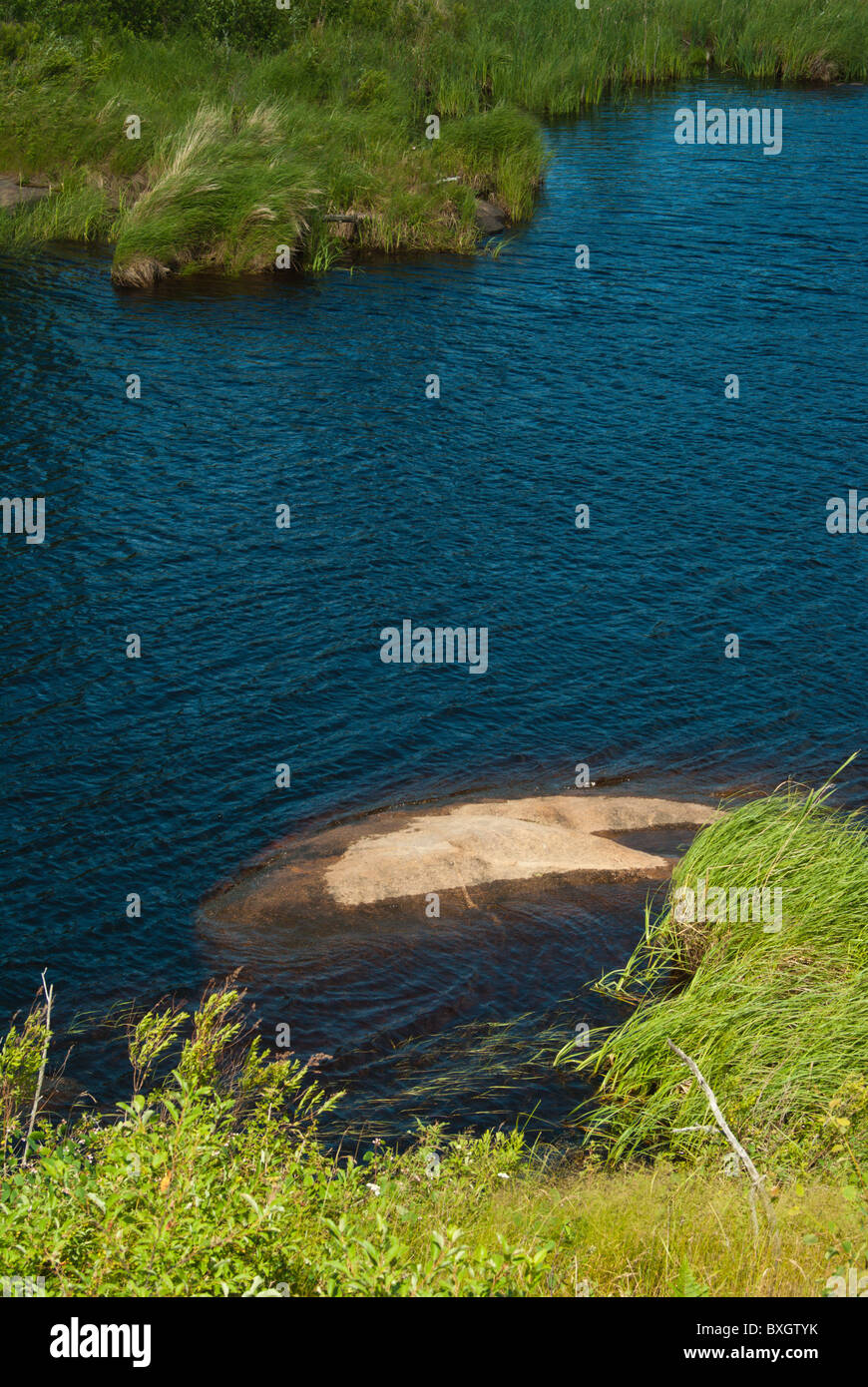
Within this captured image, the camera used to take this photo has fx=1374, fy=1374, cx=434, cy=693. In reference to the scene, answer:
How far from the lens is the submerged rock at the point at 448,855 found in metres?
15.4

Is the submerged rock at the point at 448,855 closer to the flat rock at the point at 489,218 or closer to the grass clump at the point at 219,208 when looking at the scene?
the grass clump at the point at 219,208

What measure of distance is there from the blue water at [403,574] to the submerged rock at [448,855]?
548mm

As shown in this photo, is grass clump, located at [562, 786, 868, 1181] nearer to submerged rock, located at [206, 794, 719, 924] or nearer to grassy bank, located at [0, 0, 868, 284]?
submerged rock, located at [206, 794, 719, 924]

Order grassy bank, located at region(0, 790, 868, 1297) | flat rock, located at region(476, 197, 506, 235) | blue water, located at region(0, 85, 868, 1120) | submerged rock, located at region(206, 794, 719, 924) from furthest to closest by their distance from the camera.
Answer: flat rock, located at region(476, 197, 506, 235) < submerged rock, located at region(206, 794, 719, 924) < blue water, located at region(0, 85, 868, 1120) < grassy bank, located at region(0, 790, 868, 1297)

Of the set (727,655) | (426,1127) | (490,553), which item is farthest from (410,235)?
(426,1127)

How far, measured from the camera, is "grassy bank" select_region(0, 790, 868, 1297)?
6.95 meters

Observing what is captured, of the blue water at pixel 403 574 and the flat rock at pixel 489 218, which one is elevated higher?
the flat rock at pixel 489 218

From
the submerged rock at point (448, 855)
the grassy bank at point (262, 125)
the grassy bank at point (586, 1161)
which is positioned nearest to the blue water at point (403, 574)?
the submerged rock at point (448, 855)

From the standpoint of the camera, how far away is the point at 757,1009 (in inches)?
487

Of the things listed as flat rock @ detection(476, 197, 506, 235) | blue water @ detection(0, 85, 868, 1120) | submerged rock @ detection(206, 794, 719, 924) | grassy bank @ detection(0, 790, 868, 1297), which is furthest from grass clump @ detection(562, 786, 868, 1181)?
flat rock @ detection(476, 197, 506, 235)

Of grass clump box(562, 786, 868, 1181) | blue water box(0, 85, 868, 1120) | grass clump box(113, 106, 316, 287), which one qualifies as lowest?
grass clump box(562, 786, 868, 1181)

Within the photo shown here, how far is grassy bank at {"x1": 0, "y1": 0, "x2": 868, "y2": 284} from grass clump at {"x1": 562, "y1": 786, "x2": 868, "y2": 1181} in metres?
25.7

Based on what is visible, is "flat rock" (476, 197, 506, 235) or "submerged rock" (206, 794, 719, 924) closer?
"submerged rock" (206, 794, 719, 924)

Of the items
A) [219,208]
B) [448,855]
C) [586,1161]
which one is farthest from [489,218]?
[586,1161]
